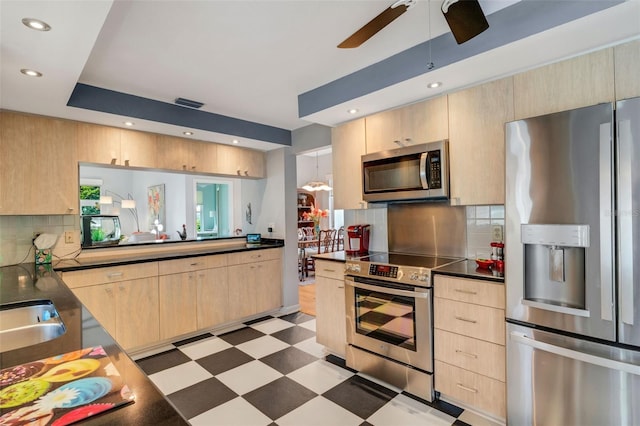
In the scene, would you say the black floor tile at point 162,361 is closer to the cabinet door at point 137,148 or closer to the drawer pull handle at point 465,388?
the cabinet door at point 137,148

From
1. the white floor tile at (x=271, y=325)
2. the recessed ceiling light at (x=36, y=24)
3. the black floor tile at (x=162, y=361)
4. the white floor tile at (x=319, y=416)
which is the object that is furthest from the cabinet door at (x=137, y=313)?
the recessed ceiling light at (x=36, y=24)

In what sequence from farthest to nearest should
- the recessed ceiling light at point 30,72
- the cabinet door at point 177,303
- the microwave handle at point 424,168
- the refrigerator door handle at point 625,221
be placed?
1. the cabinet door at point 177,303
2. the microwave handle at point 424,168
3. the recessed ceiling light at point 30,72
4. the refrigerator door handle at point 625,221

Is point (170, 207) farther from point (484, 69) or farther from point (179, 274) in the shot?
point (484, 69)

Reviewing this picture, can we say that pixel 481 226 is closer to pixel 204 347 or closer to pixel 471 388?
pixel 471 388

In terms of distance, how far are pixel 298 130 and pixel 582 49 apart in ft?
9.66

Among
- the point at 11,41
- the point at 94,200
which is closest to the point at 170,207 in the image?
the point at 94,200

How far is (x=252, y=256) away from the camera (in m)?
3.95

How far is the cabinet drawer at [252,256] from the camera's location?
376 centimetres

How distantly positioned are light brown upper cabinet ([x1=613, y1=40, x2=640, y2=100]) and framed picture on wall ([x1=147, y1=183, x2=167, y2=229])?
6.63 metres

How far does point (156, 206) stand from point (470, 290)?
6.23 m

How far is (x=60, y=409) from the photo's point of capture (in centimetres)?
73

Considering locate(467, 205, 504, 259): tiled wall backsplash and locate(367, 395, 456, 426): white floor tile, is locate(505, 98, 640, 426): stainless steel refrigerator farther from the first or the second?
locate(467, 205, 504, 259): tiled wall backsplash

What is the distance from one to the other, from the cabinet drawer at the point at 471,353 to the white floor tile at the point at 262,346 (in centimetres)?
159

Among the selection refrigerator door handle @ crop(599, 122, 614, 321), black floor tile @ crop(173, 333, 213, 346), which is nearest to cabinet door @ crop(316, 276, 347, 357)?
black floor tile @ crop(173, 333, 213, 346)
